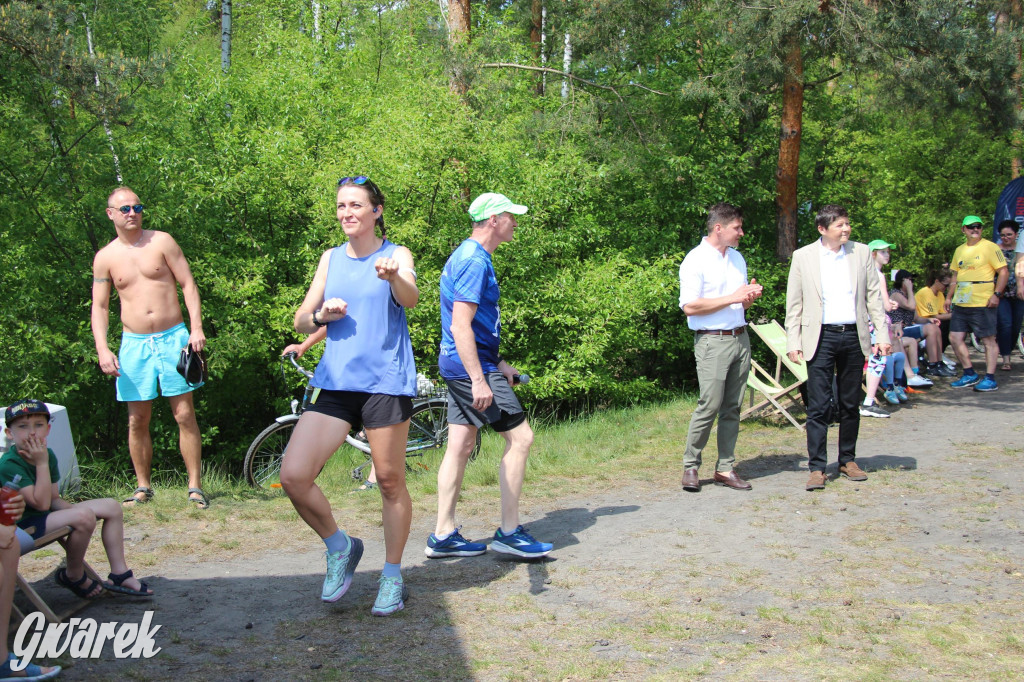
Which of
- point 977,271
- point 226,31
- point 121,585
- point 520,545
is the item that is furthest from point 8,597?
point 226,31

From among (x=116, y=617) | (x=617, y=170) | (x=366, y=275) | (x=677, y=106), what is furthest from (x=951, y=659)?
(x=677, y=106)

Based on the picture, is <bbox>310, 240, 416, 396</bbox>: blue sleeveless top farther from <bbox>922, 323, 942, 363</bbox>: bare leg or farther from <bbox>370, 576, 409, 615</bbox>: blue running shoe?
<bbox>922, 323, 942, 363</bbox>: bare leg

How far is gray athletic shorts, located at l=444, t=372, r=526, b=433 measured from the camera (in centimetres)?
485

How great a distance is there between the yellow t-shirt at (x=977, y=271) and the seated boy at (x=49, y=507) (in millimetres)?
9751

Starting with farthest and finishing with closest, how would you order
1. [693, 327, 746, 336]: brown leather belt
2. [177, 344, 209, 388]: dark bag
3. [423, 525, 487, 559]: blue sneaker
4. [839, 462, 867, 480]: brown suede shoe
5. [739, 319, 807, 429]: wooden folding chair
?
[739, 319, 807, 429]: wooden folding chair, [839, 462, 867, 480]: brown suede shoe, [693, 327, 746, 336]: brown leather belt, [177, 344, 209, 388]: dark bag, [423, 525, 487, 559]: blue sneaker

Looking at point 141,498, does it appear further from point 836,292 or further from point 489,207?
point 836,292

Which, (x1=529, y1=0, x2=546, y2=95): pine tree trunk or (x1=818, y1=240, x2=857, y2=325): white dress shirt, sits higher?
(x1=529, y1=0, x2=546, y2=95): pine tree trunk

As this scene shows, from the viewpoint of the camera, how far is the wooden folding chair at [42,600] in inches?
154

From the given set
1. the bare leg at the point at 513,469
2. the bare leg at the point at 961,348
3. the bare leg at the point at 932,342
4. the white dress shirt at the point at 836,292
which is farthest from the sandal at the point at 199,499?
the bare leg at the point at 932,342

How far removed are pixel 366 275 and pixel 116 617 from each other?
1931 millimetres

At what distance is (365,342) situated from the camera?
13.4 feet

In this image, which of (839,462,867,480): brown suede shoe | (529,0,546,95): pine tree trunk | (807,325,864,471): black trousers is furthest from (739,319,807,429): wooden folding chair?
(529,0,546,95): pine tree trunk

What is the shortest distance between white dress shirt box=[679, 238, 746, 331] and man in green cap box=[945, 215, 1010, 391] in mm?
5805

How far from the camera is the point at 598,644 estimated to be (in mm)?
3877
